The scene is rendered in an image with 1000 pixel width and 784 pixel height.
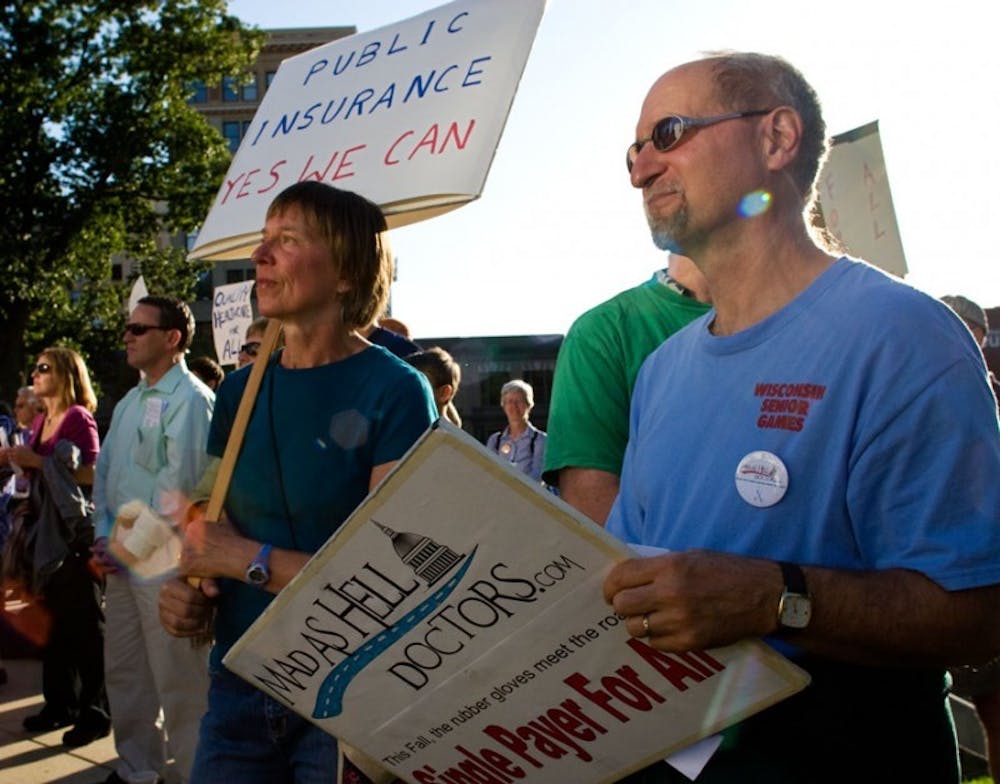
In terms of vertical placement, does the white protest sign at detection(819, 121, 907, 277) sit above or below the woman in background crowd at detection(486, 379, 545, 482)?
above

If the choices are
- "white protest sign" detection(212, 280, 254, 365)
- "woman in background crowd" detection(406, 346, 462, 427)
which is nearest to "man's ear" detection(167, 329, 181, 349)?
"woman in background crowd" detection(406, 346, 462, 427)

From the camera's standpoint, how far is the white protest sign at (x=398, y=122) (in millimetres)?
2617

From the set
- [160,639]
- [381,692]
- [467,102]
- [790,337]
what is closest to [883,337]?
[790,337]

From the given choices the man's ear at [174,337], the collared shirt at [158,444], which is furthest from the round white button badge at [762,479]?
the man's ear at [174,337]

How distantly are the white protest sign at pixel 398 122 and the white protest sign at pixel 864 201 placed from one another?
248 cm

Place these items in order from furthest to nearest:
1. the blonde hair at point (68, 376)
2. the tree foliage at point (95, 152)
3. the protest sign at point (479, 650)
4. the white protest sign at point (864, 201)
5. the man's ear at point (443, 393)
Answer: the tree foliage at point (95, 152) < the blonde hair at point (68, 376) < the white protest sign at point (864, 201) < the man's ear at point (443, 393) < the protest sign at point (479, 650)

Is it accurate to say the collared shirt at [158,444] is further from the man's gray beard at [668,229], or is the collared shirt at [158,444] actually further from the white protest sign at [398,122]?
the man's gray beard at [668,229]

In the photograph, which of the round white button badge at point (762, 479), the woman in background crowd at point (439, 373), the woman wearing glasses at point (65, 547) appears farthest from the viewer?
the woman wearing glasses at point (65, 547)

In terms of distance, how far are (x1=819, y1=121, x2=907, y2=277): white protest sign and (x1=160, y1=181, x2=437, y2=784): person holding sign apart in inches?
127

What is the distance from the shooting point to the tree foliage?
22.5 metres

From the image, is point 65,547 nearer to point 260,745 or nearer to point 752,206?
point 260,745

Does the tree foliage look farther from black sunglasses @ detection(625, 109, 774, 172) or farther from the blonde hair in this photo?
black sunglasses @ detection(625, 109, 774, 172)

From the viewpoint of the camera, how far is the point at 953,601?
1.22 m

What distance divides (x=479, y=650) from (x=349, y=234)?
1.23 meters
